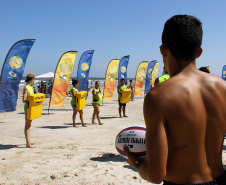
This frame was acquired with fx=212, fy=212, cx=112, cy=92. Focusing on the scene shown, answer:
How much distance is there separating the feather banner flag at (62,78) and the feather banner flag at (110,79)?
4.17 meters

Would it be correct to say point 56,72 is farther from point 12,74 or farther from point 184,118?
point 184,118

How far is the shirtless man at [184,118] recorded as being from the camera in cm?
105

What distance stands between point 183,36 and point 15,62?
821 centimetres

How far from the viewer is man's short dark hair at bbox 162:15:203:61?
1143mm

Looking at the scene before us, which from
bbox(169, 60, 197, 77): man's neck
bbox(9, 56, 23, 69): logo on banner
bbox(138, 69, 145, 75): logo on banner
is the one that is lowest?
bbox(169, 60, 197, 77): man's neck

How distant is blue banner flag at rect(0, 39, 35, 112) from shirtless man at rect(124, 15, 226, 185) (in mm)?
8118

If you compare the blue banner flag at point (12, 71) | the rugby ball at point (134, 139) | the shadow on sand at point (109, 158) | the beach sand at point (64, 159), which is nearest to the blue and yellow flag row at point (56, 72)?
the blue banner flag at point (12, 71)

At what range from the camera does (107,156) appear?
4609 mm

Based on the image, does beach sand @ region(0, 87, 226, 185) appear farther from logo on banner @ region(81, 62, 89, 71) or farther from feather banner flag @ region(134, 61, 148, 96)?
feather banner flag @ region(134, 61, 148, 96)

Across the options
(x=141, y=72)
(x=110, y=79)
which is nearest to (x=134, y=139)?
(x=110, y=79)

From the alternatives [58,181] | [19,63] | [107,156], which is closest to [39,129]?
[19,63]

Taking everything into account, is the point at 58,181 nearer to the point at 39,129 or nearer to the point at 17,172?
the point at 17,172

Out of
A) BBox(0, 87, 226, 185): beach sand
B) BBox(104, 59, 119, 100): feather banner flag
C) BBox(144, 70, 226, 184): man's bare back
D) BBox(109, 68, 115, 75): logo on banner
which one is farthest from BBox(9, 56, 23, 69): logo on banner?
BBox(144, 70, 226, 184): man's bare back

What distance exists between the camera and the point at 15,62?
818 centimetres
